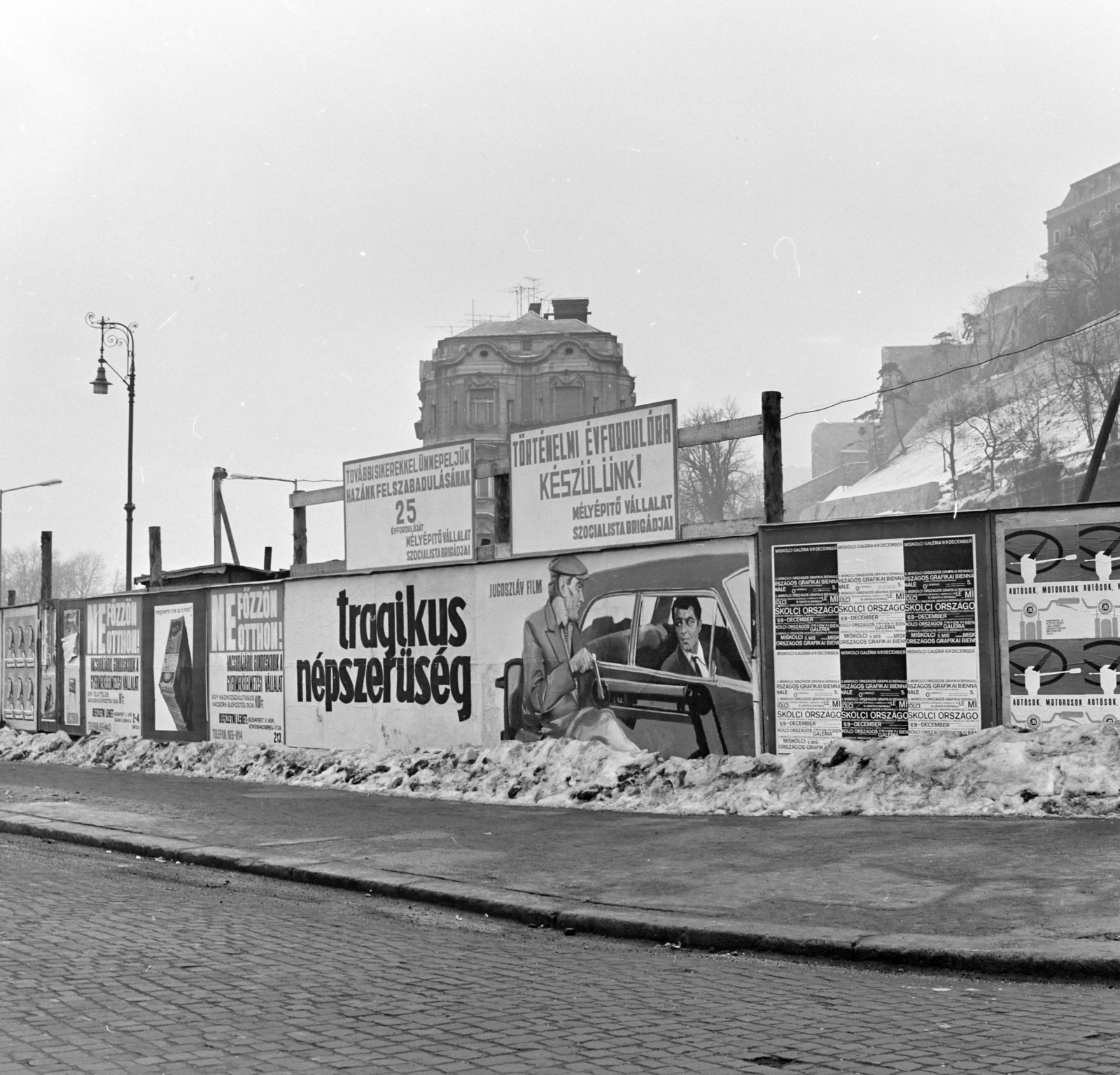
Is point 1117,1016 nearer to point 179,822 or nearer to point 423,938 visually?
point 423,938

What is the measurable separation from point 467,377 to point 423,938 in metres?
89.3

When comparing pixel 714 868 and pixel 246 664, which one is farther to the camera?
pixel 246 664

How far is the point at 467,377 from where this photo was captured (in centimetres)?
9588

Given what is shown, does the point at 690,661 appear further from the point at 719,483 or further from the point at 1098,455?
the point at 719,483

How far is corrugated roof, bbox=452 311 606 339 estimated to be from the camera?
96938 millimetres

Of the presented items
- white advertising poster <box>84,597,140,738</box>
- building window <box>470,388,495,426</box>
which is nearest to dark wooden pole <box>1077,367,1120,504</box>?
white advertising poster <box>84,597,140,738</box>

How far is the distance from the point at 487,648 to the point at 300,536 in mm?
4714

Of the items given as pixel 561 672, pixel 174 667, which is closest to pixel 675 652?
pixel 561 672

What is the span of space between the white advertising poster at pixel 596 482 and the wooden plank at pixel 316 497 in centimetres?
348

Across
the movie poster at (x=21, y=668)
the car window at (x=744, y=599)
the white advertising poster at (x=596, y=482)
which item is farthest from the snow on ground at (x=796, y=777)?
the movie poster at (x=21, y=668)

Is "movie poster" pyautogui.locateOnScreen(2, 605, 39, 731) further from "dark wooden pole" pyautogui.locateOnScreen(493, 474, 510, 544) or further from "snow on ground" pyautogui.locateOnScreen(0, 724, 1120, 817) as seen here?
"dark wooden pole" pyautogui.locateOnScreen(493, 474, 510, 544)

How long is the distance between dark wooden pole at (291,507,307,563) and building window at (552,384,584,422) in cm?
7510

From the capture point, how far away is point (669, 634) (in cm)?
1425

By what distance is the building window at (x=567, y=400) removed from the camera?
94.9 metres
